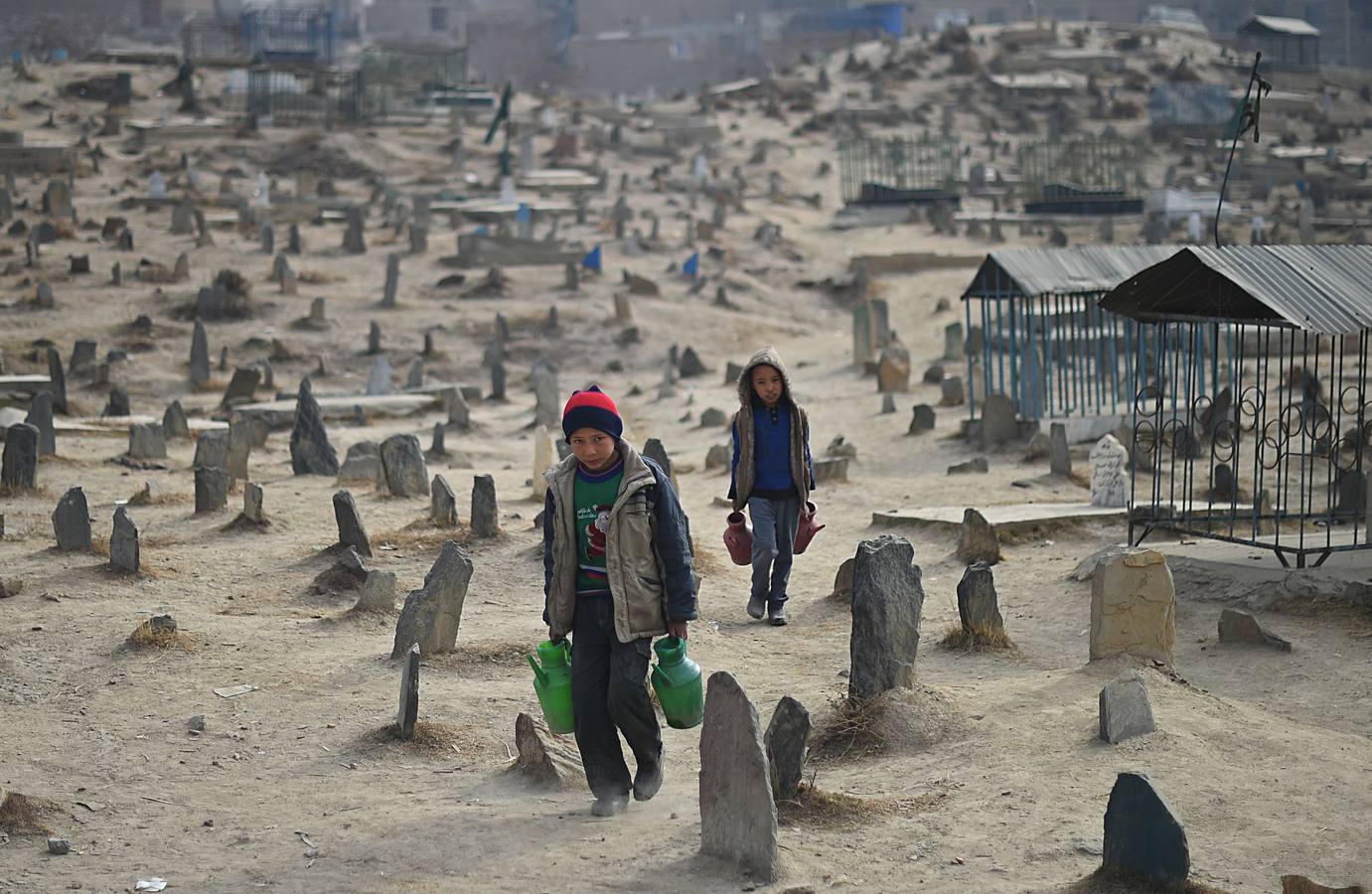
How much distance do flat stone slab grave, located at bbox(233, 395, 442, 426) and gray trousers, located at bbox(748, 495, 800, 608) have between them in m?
9.07

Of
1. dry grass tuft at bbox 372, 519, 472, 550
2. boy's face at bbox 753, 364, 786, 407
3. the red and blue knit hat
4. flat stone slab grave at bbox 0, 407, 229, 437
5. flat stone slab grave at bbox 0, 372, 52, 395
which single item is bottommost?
dry grass tuft at bbox 372, 519, 472, 550

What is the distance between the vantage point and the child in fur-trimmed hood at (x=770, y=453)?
8.91 metres

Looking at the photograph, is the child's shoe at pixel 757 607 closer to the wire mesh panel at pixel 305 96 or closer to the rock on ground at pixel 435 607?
the rock on ground at pixel 435 607

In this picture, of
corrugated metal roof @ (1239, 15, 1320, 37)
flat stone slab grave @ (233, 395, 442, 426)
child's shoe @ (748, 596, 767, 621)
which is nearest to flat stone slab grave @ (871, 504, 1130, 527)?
child's shoe @ (748, 596, 767, 621)

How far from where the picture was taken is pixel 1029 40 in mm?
60906

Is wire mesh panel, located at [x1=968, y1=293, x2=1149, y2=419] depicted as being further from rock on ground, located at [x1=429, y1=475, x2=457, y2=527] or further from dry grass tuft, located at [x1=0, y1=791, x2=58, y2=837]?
dry grass tuft, located at [x1=0, y1=791, x2=58, y2=837]

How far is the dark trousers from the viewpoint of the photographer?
5926 millimetres

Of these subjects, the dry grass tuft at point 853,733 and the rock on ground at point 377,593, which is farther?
the rock on ground at point 377,593

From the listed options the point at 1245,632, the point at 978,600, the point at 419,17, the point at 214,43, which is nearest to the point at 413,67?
the point at 214,43

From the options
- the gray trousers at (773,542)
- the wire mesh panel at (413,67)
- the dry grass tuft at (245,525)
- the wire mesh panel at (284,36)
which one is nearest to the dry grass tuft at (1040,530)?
the gray trousers at (773,542)

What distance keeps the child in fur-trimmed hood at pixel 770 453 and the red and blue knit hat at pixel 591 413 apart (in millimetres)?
3076

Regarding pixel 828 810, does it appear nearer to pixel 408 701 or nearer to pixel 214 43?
pixel 408 701

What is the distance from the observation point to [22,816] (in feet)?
19.7

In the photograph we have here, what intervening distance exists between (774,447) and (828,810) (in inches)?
129
